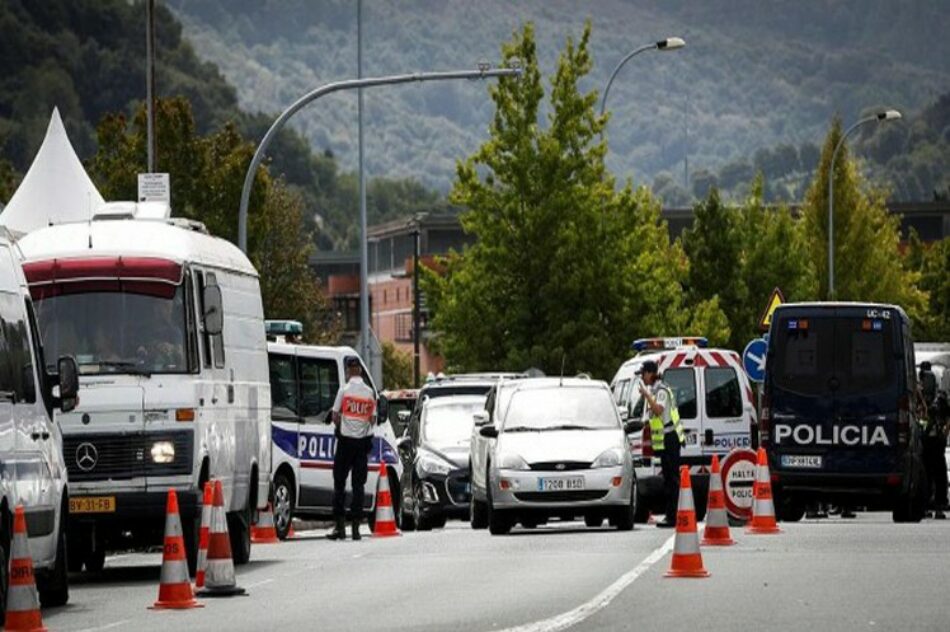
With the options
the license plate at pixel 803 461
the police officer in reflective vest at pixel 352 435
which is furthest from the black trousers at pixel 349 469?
the license plate at pixel 803 461

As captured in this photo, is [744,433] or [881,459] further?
[744,433]

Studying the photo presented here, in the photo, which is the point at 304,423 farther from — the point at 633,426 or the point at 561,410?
the point at 633,426

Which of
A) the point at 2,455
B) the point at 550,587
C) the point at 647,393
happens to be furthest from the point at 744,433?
the point at 2,455

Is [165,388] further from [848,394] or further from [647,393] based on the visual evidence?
[848,394]

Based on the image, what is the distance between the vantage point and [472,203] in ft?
211

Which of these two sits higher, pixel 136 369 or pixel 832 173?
pixel 832 173

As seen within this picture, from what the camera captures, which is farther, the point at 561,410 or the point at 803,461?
the point at 803,461

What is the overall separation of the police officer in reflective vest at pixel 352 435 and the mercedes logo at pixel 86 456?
852 cm

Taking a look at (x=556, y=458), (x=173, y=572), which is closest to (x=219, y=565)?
(x=173, y=572)

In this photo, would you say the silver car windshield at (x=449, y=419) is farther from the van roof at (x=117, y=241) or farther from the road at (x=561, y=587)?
the van roof at (x=117, y=241)

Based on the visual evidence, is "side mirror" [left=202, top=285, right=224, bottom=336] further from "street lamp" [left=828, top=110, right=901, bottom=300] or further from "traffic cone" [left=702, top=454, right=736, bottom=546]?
"street lamp" [left=828, top=110, right=901, bottom=300]

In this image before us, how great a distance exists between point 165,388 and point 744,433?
16.0 meters

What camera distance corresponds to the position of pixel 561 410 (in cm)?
3234

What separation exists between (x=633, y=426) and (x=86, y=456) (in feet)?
43.7
